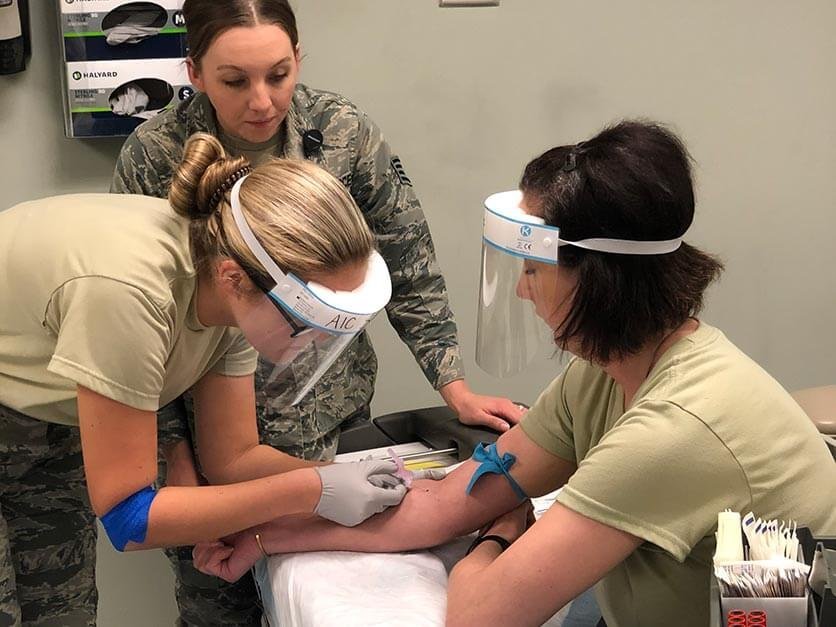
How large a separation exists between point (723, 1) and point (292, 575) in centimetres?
199

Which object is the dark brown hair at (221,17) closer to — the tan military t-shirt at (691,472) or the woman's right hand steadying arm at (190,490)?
the woman's right hand steadying arm at (190,490)

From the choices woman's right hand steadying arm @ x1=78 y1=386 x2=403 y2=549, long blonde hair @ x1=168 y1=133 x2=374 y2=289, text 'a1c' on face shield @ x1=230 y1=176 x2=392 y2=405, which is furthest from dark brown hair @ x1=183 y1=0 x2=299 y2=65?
woman's right hand steadying arm @ x1=78 y1=386 x2=403 y2=549

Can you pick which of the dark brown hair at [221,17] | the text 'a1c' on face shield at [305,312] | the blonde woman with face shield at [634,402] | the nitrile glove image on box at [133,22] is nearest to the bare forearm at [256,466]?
the text 'a1c' on face shield at [305,312]

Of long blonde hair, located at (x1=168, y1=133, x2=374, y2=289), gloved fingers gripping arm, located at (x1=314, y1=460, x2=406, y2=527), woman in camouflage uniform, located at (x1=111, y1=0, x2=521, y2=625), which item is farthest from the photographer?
woman in camouflage uniform, located at (x1=111, y1=0, x2=521, y2=625)

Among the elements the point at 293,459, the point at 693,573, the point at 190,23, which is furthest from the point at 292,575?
the point at 190,23

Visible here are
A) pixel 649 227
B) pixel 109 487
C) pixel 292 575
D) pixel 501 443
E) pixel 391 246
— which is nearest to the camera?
pixel 649 227

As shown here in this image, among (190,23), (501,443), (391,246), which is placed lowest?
(501,443)

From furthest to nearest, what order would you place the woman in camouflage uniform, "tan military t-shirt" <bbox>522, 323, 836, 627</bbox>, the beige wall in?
the beige wall → the woman in camouflage uniform → "tan military t-shirt" <bbox>522, 323, 836, 627</bbox>

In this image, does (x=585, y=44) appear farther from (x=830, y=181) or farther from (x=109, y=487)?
(x=109, y=487)

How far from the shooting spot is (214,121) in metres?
1.99

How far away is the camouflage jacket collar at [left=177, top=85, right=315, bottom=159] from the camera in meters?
1.99

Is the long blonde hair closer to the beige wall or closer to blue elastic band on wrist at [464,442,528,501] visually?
blue elastic band on wrist at [464,442,528,501]

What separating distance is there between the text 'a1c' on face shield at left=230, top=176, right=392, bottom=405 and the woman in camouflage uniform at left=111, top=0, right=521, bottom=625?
206mm

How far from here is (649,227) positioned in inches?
51.8
